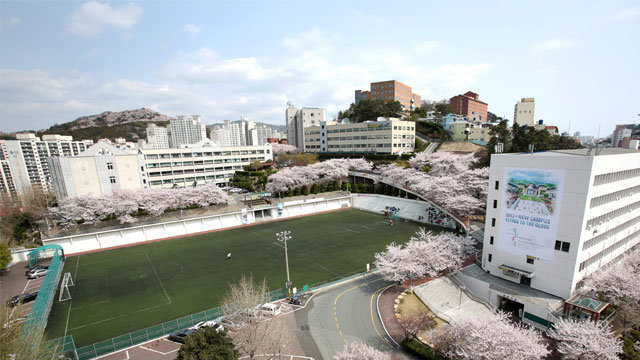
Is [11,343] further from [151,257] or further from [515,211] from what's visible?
[515,211]

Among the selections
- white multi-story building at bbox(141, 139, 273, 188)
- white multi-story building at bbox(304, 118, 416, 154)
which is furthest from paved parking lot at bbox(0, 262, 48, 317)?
white multi-story building at bbox(304, 118, 416, 154)

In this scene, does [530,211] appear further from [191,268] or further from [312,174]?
[312,174]

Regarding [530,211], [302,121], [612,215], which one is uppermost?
[302,121]

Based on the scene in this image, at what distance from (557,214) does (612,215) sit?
27.1 ft

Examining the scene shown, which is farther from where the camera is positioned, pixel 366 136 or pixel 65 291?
pixel 366 136

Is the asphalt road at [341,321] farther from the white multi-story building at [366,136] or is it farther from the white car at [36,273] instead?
the white multi-story building at [366,136]

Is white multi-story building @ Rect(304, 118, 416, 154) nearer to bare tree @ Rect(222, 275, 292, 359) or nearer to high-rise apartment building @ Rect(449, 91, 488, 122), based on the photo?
high-rise apartment building @ Rect(449, 91, 488, 122)

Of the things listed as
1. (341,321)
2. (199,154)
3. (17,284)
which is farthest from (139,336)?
(199,154)

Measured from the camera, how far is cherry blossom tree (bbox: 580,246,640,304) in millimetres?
21438

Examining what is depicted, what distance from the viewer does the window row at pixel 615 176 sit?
22.7 m

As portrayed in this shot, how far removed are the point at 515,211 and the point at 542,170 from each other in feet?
14.5

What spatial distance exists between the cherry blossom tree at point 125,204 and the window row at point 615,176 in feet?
166

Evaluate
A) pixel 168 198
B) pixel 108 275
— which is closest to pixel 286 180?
pixel 168 198

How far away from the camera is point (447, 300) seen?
82.6 ft
